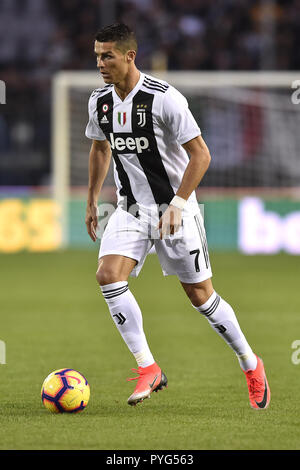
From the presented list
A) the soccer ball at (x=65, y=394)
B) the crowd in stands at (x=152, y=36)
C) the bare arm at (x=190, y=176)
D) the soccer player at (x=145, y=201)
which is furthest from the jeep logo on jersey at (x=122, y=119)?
the crowd in stands at (x=152, y=36)

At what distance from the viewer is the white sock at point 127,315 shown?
5469 mm

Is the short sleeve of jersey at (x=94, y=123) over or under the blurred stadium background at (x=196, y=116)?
over

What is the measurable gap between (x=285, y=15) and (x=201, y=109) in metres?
5.00

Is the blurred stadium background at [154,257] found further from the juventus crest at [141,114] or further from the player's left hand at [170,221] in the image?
the juventus crest at [141,114]

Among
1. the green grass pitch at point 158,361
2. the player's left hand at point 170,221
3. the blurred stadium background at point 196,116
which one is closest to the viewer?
the green grass pitch at point 158,361

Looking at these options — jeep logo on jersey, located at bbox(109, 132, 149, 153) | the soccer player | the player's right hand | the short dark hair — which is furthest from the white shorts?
the short dark hair

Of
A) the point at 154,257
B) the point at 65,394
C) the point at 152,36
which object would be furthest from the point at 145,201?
the point at 152,36

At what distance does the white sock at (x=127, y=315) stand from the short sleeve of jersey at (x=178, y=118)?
91 centimetres

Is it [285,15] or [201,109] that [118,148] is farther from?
[285,15]

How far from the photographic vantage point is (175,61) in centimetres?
2188

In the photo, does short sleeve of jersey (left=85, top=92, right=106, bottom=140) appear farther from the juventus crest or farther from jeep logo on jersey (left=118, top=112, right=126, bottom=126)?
the juventus crest

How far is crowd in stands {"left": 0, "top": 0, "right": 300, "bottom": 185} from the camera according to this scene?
21484 millimetres

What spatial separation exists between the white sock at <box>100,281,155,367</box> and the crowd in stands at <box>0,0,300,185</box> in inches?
610

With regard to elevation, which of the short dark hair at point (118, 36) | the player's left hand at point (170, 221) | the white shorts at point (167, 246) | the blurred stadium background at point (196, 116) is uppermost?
the short dark hair at point (118, 36)
